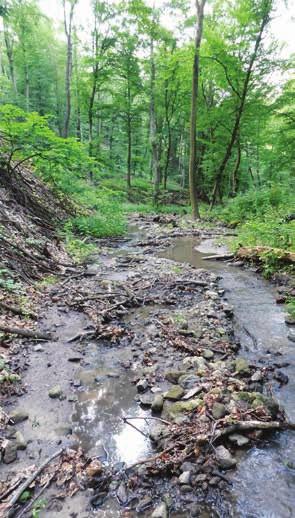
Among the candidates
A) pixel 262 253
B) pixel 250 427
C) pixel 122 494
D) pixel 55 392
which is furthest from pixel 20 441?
pixel 262 253

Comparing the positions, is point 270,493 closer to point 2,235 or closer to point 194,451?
point 194,451

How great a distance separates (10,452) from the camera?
2330mm

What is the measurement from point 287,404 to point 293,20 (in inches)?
622

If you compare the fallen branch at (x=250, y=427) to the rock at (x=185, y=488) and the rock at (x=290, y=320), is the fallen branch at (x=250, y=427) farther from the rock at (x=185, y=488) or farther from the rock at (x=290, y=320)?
the rock at (x=290, y=320)

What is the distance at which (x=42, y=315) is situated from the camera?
4.69 m

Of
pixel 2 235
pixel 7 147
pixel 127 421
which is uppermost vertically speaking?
pixel 7 147

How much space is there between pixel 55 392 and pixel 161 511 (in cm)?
164

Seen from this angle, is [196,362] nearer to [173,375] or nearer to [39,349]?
[173,375]

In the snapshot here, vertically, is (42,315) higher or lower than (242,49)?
lower

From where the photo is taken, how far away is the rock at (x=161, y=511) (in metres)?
1.91

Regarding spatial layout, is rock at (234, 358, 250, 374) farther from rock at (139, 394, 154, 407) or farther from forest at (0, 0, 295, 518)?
rock at (139, 394, 154, 407)

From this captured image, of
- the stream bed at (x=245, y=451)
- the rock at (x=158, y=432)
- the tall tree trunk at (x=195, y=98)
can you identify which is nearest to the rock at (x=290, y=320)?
the stream bed at (x=245, y=451)

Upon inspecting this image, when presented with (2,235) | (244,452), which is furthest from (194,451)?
(2,235)

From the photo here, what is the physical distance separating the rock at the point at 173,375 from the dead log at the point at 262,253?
4.71m
